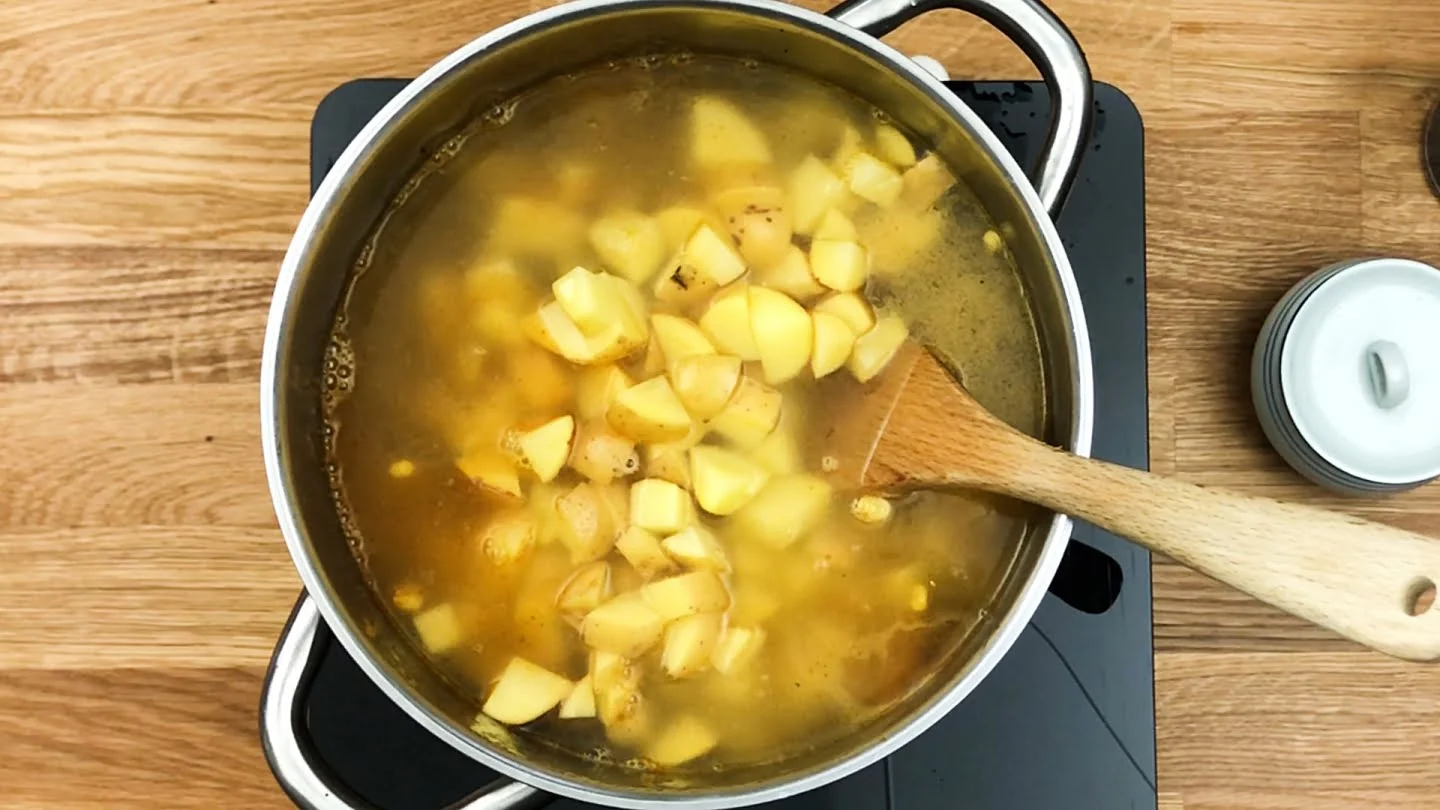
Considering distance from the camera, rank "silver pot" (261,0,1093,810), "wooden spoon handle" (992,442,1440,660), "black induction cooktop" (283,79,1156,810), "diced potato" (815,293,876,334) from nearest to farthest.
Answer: "wooden spoon handle" (992,442,1440,660) < "silver pot" (261,0,1093,810) < "diced potato" (815,293,876,334) < "black induction cooktop" (283,79,1156,810)

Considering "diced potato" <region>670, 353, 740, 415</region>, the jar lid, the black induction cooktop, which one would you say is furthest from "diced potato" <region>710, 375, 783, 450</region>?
the jar lid

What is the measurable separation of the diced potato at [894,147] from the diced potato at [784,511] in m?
0.28

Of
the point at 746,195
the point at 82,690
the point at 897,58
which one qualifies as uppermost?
the point at 897,58

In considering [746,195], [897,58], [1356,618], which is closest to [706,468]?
[746,195]

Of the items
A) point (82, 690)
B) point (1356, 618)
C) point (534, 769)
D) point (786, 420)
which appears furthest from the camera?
point (82, 690)

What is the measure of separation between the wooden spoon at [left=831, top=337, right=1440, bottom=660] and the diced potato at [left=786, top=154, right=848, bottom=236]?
135 mm

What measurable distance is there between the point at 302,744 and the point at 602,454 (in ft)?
1.02

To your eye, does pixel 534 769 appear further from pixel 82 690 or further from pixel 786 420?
pixel 82 690

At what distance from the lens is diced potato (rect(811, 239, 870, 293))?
942mm

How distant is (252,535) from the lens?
110cm

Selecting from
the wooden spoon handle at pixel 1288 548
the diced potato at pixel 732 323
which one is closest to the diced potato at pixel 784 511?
the diced potato at pixel 732 323

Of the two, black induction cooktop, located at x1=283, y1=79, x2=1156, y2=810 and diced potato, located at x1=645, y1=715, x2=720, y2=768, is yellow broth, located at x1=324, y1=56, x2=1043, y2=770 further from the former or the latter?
black induction cooktop, located at x1=283, y1=79, x2=1156, y2=810

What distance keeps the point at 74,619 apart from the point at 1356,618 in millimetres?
1088

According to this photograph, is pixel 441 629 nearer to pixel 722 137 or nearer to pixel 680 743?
pixel 680 743
